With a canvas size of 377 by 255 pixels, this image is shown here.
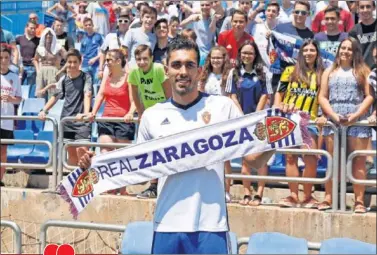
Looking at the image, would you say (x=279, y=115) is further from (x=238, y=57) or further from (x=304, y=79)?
(x=238, y=57)

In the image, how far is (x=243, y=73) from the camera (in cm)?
933

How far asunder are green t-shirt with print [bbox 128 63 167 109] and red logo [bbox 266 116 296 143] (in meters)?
3.97

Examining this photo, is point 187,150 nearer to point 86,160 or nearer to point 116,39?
point 86,160

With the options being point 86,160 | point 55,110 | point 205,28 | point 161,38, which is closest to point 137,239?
point 86,160

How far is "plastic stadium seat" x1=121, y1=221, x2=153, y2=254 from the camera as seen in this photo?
7.14 meters

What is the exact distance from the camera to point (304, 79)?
887 cm

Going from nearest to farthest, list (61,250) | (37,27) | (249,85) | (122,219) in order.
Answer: (61,250)
(249,85)
(122,219)
(37,27)

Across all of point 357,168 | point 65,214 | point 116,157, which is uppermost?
point 116,157

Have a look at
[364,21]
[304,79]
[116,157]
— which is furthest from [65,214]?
[116,157]

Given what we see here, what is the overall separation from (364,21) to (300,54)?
3.72 ft

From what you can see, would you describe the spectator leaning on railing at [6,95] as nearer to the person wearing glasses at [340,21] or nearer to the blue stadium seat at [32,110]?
the blue stadium seat at [32,110]

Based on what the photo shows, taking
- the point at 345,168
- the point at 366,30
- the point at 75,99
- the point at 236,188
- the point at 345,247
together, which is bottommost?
the point at 236,188

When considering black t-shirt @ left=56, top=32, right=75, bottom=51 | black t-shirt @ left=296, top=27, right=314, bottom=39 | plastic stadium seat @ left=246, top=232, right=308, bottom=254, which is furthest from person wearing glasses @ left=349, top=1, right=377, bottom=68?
black t-shirt @ left=56, top=32, right=75, bottom=51

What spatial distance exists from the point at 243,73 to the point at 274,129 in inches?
149
